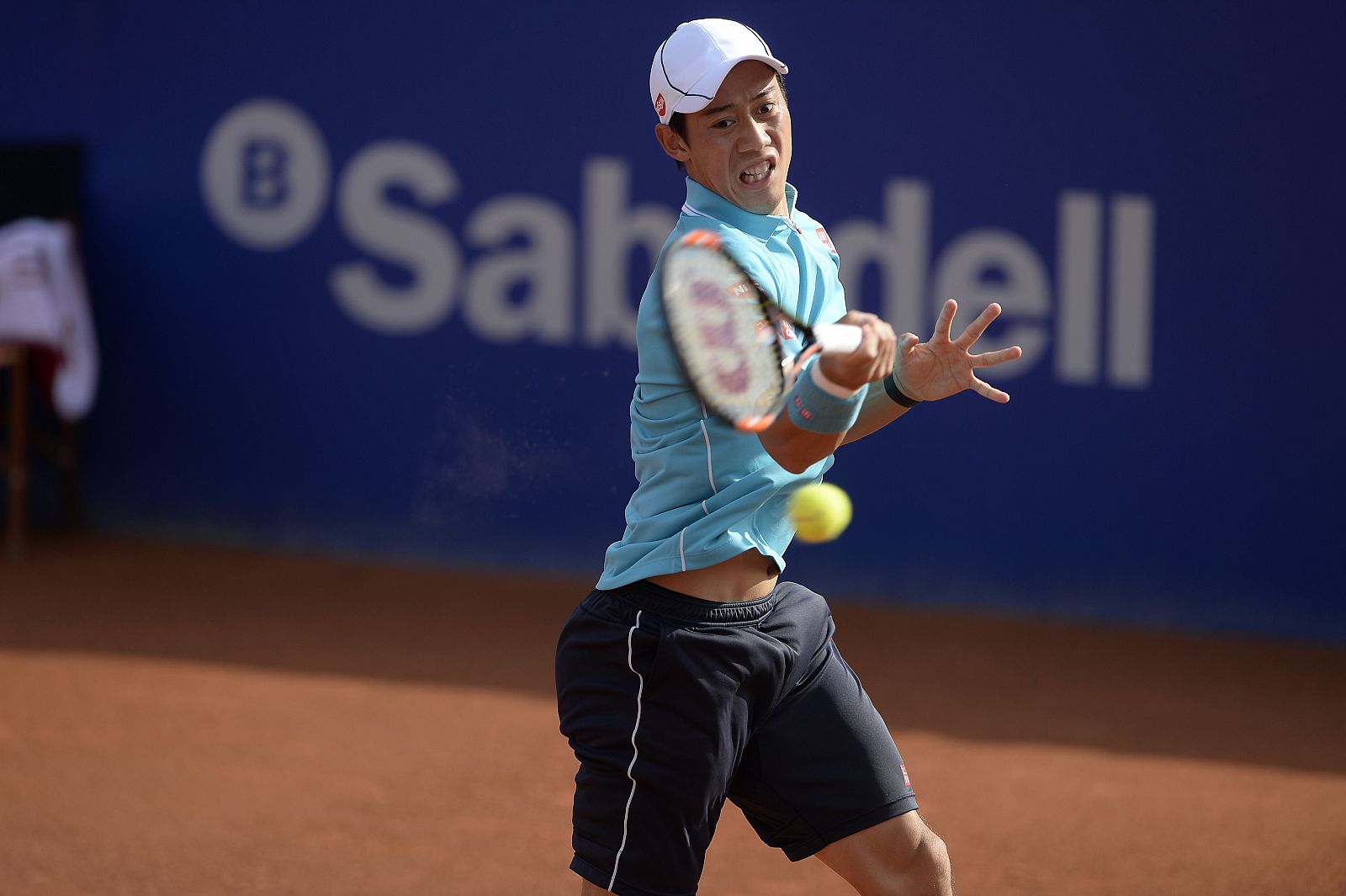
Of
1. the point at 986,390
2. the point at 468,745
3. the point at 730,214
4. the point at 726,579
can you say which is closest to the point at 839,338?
the point at 730,214

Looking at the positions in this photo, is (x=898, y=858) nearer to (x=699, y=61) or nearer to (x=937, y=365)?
(x=937, y=365)

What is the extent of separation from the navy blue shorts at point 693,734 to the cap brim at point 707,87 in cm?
75

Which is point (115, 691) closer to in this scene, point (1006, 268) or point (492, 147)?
point (492, 147)

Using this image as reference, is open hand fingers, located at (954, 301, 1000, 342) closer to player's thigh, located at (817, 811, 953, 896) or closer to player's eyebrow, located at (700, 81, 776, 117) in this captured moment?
player's eyebrow, located at (700, 81, 776, 117)

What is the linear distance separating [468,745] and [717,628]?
2.41 meters

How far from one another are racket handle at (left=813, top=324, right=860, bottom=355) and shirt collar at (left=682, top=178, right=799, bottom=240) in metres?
0.31

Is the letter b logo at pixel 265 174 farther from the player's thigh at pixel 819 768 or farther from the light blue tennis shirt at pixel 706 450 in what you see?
the player's thigh at pixel 819 768

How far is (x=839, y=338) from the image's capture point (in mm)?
2404

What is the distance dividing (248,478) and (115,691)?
2027mm

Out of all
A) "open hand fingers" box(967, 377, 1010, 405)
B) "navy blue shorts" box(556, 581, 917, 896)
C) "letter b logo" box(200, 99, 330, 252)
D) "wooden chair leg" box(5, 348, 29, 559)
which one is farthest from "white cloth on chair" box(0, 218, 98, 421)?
"open hand fingers" box(967, 377, 1010, 405)

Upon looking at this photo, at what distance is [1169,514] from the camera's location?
621cm

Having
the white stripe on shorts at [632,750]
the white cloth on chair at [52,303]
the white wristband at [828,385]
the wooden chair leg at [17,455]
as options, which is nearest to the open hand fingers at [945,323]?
the white wristband at [828,385]

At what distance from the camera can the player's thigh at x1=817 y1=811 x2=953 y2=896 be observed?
110 inches

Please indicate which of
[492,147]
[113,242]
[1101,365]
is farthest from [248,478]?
[1101,365]
